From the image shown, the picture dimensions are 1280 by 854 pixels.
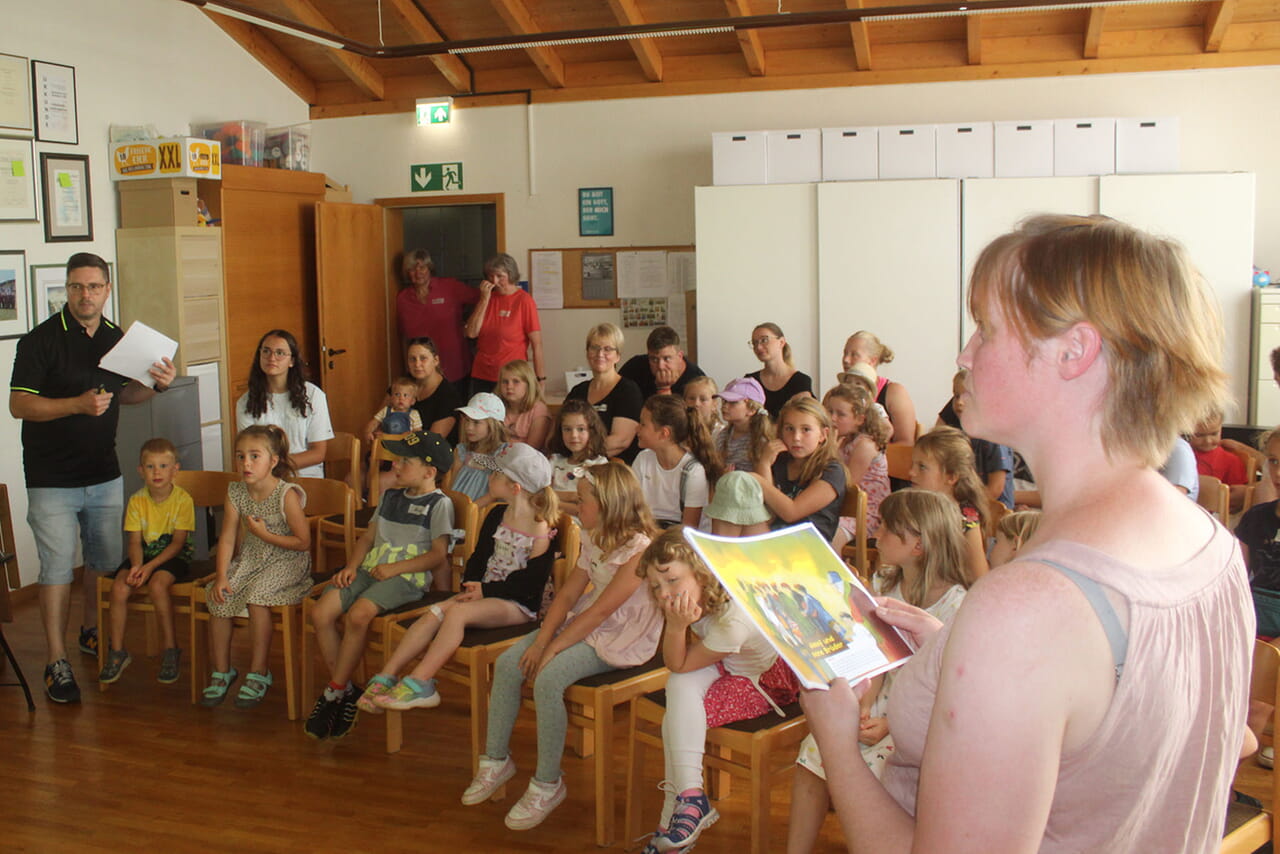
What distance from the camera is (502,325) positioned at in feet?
25.3

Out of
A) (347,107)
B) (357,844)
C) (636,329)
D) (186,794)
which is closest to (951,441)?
(357,844)

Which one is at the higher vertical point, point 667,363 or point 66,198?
point 66,198

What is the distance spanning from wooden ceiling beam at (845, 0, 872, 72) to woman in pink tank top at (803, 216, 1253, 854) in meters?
6.29

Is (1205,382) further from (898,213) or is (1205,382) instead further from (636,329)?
(636,329)

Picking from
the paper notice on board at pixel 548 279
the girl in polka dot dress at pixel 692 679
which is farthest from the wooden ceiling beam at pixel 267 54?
the girl in polka dot dress at pixel 692 679

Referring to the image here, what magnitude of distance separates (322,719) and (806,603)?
10.1ft

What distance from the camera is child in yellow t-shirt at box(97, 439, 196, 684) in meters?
4.43

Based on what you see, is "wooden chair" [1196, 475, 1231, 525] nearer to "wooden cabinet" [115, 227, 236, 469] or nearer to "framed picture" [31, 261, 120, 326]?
"wooden cabinet" [115, 227, 236, 469]

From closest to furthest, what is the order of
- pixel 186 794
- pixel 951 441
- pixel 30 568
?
pixel 186 794, pixel 951 441, pixel 30 568

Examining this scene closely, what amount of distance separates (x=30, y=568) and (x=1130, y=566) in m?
6.24

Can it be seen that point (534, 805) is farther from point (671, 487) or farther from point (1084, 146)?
point (1084, 146)

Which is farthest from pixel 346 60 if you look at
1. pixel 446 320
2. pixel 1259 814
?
pixel 1259 814

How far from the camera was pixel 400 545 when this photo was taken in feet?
13.7

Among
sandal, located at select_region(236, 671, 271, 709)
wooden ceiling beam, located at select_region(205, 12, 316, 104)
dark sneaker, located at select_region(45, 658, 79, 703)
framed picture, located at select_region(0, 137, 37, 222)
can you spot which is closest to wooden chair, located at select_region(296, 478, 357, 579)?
sandal, located at select_region(236, 671, 271, 709)
